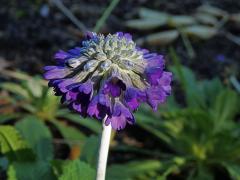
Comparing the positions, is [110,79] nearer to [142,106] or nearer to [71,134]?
[71,134]

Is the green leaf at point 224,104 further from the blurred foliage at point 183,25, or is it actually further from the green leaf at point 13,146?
the green leaf at point 13,146

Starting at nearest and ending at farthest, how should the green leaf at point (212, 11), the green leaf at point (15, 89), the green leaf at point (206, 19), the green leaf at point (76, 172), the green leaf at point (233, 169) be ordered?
1. the green leaf at point (76, 172)
2. the green leaf at point (233, 169)
3. the green leaf at point (15, 89)
4. the green leaf at point (206, 19)
5. the green leaf at point (212, 11)

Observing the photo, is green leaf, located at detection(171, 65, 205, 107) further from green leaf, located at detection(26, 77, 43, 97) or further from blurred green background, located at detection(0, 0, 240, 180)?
green leaf, located at detection(26, 77, 43, 97)

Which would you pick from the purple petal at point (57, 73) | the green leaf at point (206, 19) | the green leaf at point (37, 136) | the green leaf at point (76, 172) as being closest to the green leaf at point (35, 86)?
the green leaf at point (37, 136)

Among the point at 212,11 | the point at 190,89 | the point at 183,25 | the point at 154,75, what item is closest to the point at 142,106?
the point at 190,89

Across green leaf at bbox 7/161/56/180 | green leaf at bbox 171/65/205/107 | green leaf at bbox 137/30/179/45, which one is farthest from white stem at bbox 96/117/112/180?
green leaf at bbox 137/30/179/45

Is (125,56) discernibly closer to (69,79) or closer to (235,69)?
(69,79)
